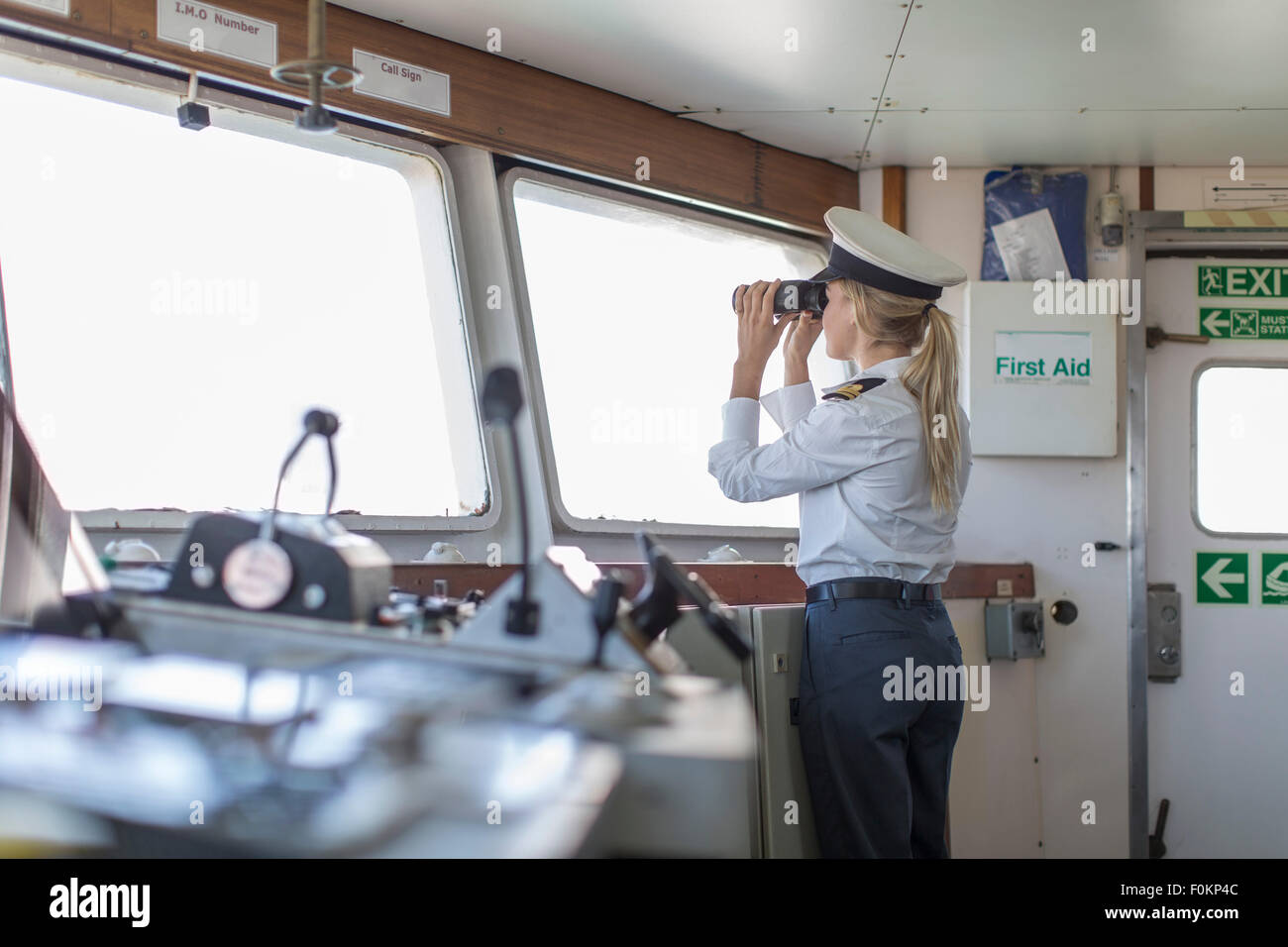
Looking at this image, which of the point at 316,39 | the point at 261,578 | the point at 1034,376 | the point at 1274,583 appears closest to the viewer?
the point at 261,578

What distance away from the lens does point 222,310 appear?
7.93 ft

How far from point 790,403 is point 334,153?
1.15 meters

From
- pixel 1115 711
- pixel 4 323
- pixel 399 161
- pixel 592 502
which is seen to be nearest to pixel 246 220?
pixel 399 161

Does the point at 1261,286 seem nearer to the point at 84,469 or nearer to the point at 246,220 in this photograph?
the point at 246,220

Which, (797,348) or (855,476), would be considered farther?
(797,348)

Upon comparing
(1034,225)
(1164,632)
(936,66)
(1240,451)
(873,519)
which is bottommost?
(1164,632)

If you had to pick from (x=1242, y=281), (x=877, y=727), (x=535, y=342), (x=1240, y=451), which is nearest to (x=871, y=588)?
(x=877, y=727)

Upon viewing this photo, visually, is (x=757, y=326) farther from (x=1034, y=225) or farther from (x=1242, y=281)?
(x=1242, y=281)

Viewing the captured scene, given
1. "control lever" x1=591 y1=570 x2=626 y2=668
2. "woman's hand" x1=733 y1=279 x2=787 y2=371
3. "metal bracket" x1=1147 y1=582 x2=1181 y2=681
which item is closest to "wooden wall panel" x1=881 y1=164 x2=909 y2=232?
"metal bracket" x1=1147 y1=582 x2=1181 y2=681

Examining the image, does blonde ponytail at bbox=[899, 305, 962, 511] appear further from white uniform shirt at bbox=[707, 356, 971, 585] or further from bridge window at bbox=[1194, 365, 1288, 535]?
bridge window at bbox=[1194, 365, 1288, 535]

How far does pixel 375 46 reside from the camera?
101 inches

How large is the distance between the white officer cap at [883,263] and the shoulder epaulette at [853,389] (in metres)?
0.17

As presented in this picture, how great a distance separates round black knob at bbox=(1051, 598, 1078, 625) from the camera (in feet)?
11.6

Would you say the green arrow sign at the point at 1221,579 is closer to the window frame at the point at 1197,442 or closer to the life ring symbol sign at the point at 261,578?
the window frame at the point at 1197,442
